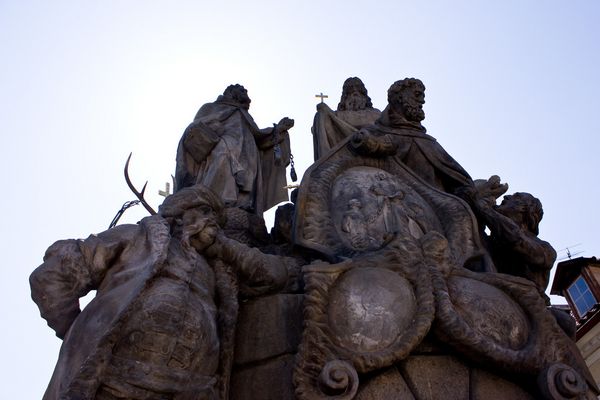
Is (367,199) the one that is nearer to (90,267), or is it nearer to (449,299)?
(449,299)

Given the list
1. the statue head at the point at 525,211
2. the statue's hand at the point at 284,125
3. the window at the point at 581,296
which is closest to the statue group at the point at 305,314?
the statue head at the point at 525,211

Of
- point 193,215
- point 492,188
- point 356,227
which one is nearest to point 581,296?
point 492,188

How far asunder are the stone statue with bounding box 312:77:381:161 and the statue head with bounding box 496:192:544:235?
150 centimetres

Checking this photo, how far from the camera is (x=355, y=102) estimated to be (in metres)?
6.93

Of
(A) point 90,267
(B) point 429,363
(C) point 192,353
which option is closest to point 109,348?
(C) point 192,353

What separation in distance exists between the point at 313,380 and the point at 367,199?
171 cm

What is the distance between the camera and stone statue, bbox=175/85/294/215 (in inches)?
235

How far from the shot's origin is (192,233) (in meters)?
3.71

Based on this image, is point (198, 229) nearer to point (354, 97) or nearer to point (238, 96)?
point (238, 96)

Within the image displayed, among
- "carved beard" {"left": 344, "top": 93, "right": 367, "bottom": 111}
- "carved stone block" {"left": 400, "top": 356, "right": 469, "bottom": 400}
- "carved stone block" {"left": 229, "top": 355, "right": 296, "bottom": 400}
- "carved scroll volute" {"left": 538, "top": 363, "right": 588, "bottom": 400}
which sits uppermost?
"carved beard" {"left": 344, "top": 93, "right": 367, "bottom": 111}

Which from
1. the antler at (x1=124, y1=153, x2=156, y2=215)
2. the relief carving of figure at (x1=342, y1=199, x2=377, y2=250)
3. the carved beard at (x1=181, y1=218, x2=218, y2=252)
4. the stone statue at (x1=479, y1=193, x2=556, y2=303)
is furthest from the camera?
the stone statue at (x1=479, y1=193, x2=556, y2=303)

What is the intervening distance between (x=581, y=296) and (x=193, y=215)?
1484cm

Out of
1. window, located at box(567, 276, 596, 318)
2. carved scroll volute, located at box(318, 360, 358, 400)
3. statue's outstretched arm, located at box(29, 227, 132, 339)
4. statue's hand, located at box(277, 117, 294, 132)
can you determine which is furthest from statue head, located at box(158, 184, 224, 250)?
window, located at box(567, 276, 596, 318)

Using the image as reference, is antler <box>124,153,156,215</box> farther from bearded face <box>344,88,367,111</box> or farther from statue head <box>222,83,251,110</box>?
bearded face <box>344,88,367,111</box>
